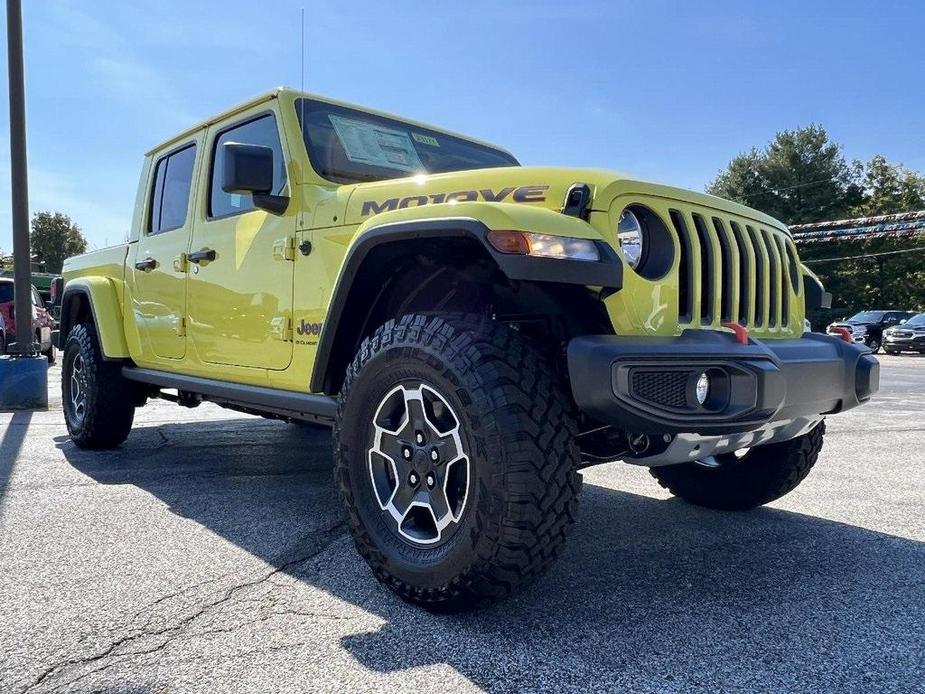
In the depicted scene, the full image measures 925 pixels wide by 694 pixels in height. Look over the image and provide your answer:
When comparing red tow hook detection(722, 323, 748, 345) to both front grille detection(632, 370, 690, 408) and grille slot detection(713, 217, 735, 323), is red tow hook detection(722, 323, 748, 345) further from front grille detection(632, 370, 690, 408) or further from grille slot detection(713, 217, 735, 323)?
front grille detection(632, 370, 690, 408)

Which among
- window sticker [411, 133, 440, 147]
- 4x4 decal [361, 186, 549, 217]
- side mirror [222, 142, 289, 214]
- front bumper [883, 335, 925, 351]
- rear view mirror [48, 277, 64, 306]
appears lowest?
front bumper [883, 335, 925, 351]

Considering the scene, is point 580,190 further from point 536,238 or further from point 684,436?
point 684,436

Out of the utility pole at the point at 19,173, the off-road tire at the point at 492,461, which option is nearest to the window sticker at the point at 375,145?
the off-road tire at the point at 492,461

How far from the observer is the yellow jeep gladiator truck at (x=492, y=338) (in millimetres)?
2158

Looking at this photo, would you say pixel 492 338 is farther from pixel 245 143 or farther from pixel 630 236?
pixel 245 143

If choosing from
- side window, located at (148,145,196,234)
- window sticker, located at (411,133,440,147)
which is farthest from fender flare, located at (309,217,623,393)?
side window, located at (148,145,196,234)

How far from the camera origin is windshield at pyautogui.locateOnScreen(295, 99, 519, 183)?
11.3 feet

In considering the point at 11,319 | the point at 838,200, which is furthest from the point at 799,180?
the point at 11,319

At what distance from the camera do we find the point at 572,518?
2207 mm

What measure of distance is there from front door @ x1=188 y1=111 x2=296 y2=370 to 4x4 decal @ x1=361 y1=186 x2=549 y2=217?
56 centimetres

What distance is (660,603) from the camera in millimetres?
2455

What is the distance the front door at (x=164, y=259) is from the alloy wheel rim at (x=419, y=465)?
6.62ft

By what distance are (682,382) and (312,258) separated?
5.43 feet

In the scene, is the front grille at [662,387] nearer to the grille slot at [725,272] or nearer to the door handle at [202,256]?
the grille slot at [725,272]
